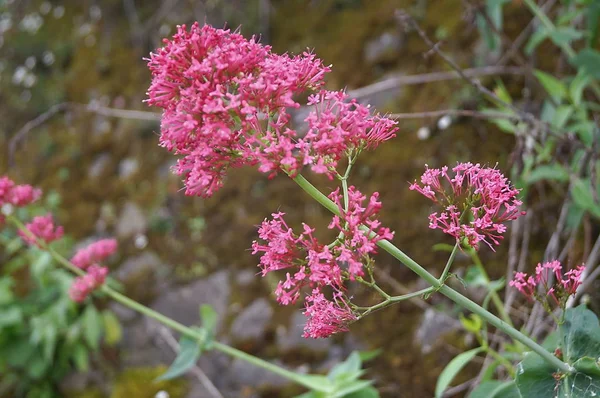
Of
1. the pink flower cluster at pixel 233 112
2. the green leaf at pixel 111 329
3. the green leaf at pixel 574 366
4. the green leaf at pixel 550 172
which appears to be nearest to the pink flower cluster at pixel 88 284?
the green leaf at pixel 111 329

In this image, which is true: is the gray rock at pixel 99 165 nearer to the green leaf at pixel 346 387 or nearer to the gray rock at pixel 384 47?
the gray rock at pixel 384 47

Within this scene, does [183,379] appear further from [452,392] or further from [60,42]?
[60,42]

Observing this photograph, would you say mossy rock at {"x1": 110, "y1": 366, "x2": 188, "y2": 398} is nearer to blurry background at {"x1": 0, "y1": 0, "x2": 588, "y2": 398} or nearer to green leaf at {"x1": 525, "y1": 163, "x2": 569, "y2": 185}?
blurry background at {"x1": 0, "y1": 0, "x2": 588, "y2": 398}

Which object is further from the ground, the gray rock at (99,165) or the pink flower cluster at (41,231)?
the pink flower cluster at (41,231)

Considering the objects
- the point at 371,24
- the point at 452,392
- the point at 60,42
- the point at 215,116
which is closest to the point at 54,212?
the point at 60,42

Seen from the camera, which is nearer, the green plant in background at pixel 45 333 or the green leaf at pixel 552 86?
the green leaf at pixel 552 86
